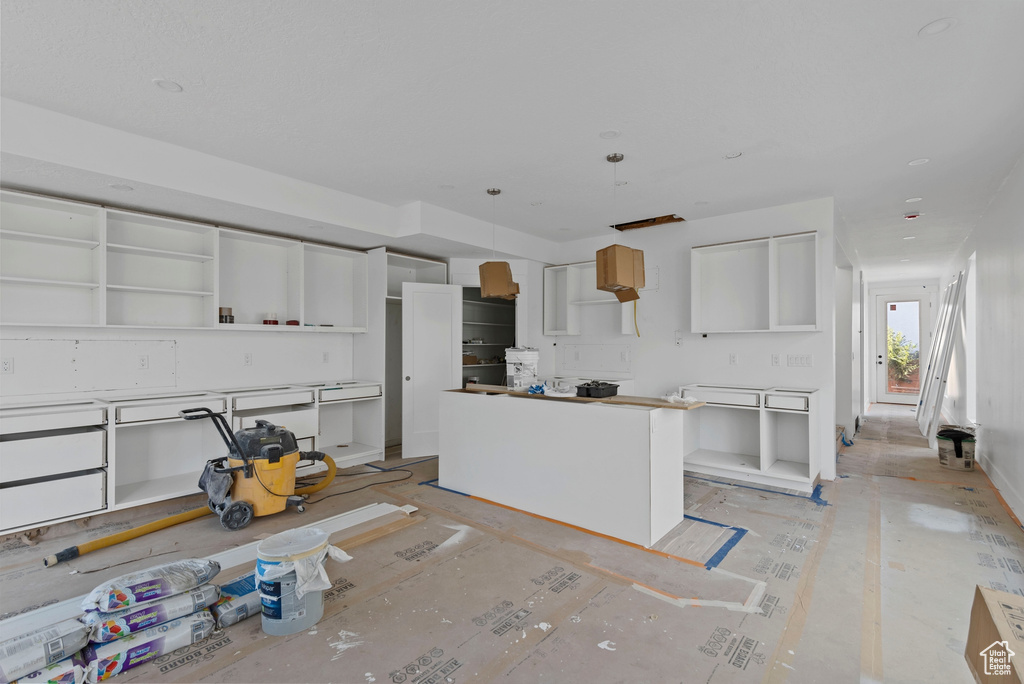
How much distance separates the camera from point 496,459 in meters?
3.95

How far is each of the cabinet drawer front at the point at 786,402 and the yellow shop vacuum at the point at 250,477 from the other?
13.5ft

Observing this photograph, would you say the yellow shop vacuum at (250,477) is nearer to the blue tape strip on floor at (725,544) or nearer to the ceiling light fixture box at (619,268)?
the ceiling light fixture box at (619,268)

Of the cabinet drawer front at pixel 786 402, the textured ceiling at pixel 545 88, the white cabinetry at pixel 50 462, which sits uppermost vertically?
the textured ceiling at pixel 545 88

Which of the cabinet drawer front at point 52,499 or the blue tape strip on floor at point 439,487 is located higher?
the cabinet drawer front at point 52,499

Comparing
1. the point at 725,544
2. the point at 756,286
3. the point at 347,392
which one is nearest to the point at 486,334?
the point at 347,392

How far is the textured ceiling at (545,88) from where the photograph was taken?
211 centimetres

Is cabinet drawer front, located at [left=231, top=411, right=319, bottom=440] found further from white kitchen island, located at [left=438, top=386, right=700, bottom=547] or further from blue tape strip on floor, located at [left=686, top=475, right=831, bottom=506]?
blue tape strip on floor, located at [left=686, top=475, right=831, bottom=506]

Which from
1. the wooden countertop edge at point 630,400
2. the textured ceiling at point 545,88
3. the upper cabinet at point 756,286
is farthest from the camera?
the upper cabinet at point 756,286

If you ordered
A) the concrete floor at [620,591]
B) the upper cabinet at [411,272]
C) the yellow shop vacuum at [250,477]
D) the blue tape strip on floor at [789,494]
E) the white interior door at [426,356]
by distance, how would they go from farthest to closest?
the upper cabinet at [411,272] < the white interior door at [426,356] < the blue tape strip on floor at [789,494] < the yellow shop vacuum at [250,477] < the concrete floor at [620,591]

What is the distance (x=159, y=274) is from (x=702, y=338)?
5397mm

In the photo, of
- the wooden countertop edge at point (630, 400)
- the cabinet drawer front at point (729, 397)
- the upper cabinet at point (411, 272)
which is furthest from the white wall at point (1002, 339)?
the upper cabinet at point (411, 272)

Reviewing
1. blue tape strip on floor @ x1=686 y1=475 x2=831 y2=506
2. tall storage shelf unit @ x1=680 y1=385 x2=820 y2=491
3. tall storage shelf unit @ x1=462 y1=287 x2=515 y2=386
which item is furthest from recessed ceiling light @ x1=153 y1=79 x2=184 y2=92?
blue tape strip on floor @ x1=686 y1=475 x2=831 y2=506

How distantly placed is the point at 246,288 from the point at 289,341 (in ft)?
2.25

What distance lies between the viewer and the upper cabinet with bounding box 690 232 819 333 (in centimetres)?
470
